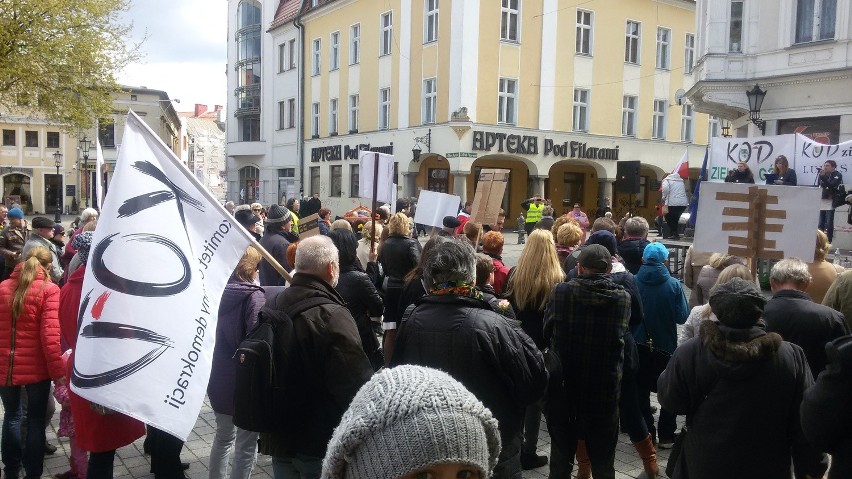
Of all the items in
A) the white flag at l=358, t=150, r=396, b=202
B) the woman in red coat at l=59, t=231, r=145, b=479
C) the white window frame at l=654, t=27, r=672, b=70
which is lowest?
the woman in red coat at l=59, t=231, r=145, b=479

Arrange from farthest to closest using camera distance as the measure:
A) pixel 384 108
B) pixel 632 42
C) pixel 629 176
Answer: pixel 384 108 → pixel 632 42 → pixel 629 176

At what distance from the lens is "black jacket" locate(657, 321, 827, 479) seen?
3146 mm

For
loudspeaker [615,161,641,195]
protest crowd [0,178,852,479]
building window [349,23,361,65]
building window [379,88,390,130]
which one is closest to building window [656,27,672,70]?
building window [379,88,390,130]

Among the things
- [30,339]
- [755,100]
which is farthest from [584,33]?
[30,339]

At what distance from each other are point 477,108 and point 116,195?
24.6 meters

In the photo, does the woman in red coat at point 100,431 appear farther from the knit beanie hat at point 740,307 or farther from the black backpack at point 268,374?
the knit beanie hat at point 740,307

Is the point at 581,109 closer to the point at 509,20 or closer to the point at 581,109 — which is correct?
the point at 581,109

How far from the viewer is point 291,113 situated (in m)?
39.1

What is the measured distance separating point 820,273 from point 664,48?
2947 cm

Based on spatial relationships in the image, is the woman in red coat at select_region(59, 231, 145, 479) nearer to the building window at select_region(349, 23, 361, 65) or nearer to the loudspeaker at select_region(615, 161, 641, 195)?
the loudspeaker at select_region(615, 161, 641, 195)

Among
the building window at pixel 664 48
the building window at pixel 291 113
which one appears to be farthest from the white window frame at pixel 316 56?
the building window at pixel 664 48

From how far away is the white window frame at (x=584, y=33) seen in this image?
29.4 m

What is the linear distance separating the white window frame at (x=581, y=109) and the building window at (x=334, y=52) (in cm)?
1241

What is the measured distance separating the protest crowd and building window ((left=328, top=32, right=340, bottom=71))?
102 feet
